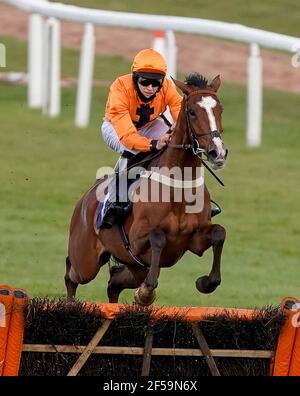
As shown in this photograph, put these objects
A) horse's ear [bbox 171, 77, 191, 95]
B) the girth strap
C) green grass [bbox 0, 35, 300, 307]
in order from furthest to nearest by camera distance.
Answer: green grass [bbox 0, 35, 300, 307] → the girth strap → horse's ear [bbox 171, 77, 191, 95]

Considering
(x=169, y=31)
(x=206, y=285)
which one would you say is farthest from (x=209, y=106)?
(x=169, y=31)

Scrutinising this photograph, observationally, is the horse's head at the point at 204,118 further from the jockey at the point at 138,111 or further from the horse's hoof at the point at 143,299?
the horse's hoof at the point at 143,299

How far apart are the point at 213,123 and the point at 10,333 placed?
1776mm

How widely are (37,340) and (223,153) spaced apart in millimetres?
1529

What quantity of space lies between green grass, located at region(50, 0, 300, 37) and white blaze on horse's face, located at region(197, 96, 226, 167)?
17437 mm

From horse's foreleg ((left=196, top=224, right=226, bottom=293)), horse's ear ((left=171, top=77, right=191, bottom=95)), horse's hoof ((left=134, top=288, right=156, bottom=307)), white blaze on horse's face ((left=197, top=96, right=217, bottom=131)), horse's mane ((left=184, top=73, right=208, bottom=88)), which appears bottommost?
horse's hoof ((left=134, top=288, right=156, bottom=307))

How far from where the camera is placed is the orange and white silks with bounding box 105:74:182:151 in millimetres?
9562

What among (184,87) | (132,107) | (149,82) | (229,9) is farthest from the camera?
(229,9)

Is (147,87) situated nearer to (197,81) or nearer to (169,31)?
(197,81)

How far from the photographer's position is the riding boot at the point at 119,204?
9.88 meters

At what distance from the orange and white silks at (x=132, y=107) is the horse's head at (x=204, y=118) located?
50 centimetres

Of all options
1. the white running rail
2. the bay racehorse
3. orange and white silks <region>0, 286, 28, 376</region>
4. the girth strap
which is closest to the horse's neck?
the bay racehorse

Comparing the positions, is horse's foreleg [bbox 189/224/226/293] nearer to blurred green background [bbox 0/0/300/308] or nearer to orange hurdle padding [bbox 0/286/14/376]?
orange hurdle padding [bbox 0/286/14/376]

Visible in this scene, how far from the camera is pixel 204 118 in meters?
8.89
